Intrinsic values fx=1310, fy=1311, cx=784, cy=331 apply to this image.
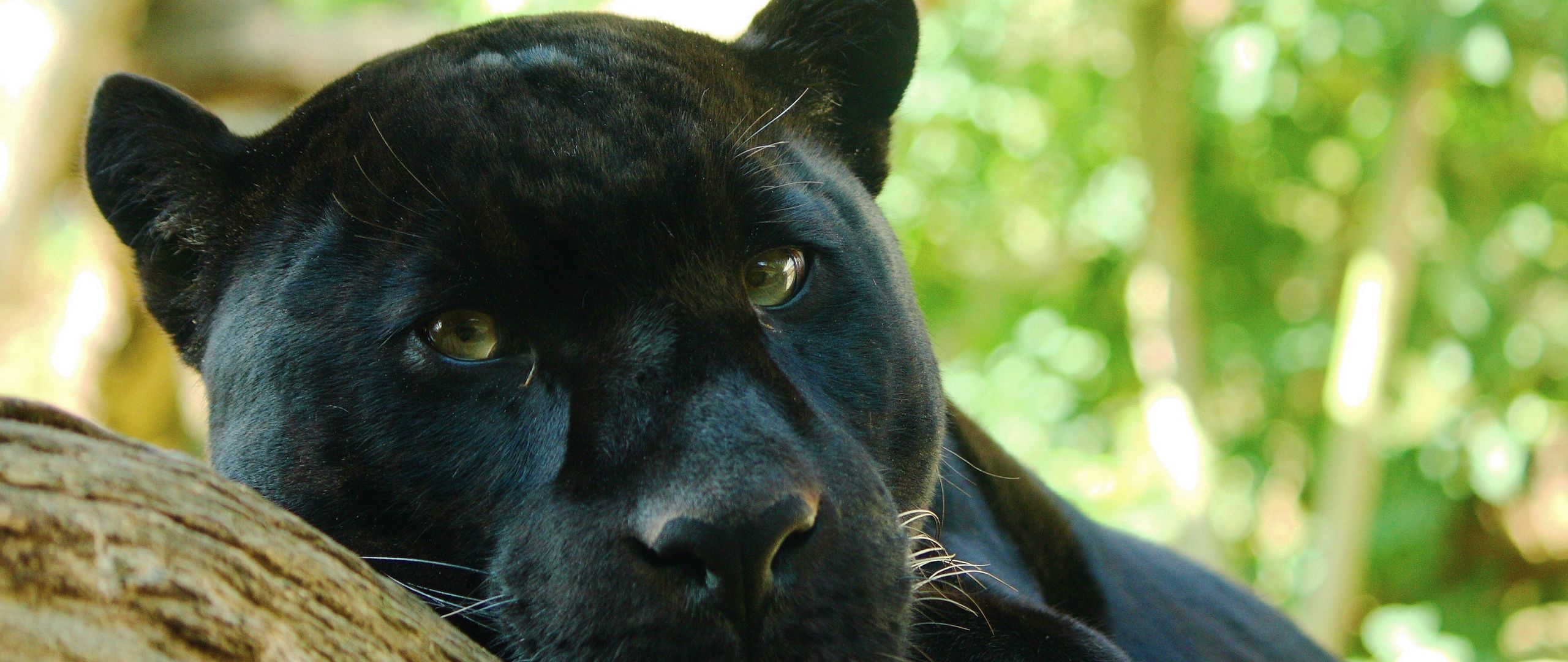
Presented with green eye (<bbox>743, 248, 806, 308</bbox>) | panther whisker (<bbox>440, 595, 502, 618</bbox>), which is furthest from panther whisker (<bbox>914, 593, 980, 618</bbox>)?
panther whisker (<bbox>440, 595, 502, 618</bbox>)

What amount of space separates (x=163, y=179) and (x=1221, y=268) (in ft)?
24.9

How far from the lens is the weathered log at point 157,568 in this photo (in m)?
1.27

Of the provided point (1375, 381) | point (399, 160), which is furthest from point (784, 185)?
point (1375, 381)

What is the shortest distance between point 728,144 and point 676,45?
18.2 inches

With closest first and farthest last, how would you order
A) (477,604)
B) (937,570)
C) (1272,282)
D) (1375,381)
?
(477,604) → (937,570) → (1375,381) → (1272,282)

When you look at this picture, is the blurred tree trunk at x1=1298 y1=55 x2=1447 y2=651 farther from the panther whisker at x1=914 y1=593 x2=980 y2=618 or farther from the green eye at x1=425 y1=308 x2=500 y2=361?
the green eye at x1=425 y1=308 x2=500 y2=361

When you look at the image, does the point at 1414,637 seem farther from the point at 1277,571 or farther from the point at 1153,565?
the point at 1153,565

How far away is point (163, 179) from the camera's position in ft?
8.12

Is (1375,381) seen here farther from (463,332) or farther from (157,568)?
(157,568)

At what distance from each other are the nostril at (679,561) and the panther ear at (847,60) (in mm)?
1292

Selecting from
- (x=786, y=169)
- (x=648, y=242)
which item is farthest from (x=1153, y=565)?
(x=648, y=242)

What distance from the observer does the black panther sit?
1.79 m

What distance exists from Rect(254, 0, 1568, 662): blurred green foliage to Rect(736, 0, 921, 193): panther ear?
4.25 m

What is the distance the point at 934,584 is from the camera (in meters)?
2.42
